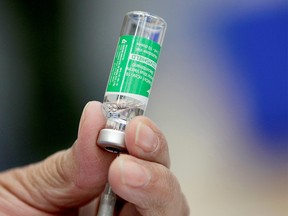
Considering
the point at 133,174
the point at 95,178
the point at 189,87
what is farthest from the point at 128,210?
the point at 189,87

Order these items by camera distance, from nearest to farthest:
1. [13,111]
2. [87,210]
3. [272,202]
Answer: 1. [87,210]
2. [272,202]
3. [13,111]

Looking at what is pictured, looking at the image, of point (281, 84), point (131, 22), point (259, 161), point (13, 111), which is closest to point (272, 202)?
point (259, 161)

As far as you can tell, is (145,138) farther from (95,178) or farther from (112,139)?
(95,178)

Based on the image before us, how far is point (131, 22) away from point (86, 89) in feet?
2.34

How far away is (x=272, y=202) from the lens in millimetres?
1269

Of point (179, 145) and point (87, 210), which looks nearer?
point (87, 210)

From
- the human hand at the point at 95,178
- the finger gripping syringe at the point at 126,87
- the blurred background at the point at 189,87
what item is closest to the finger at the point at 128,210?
the human hand at the point at 95,178

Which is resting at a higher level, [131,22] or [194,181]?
[131,22]

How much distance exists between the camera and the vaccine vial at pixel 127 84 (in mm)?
644

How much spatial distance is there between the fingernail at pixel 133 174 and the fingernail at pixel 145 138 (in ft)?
0.12

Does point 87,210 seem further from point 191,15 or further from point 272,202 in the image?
point 191,15

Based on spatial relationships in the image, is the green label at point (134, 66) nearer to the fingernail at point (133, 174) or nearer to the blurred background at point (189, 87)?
the fingernail at point (133, 174)

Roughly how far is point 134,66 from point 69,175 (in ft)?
0.97

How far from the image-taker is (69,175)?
0.80 m
